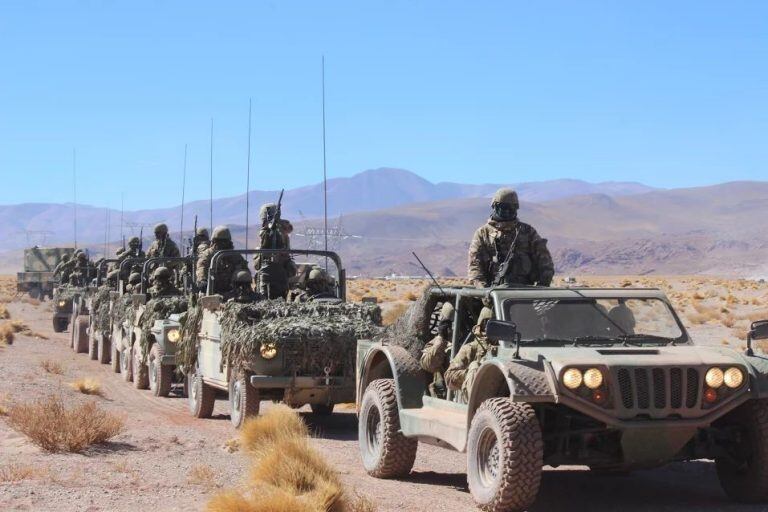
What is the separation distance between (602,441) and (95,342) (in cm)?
1873

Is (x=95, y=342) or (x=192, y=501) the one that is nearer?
(x=192, y=501)

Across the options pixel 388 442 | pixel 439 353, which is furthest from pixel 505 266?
pixel 388 442

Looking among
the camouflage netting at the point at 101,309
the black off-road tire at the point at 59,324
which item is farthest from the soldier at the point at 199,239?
the black off-road tire at the point at 59,324

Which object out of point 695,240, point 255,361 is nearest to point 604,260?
point 695,240

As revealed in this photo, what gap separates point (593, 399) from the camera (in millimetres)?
7496

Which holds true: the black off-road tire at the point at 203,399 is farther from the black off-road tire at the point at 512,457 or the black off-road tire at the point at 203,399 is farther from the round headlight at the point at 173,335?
the black off-road tire at the point at 512,457

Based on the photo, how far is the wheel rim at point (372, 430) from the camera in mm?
10176

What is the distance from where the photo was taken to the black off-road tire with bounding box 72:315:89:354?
26797 millimetres

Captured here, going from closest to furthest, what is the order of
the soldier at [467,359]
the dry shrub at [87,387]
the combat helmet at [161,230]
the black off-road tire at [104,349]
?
1. the soldier at [467,359]
2. the dry shrub at [87,387]
3. the black off-road tire at [104,349]
4. the combat helmet at [161,230]

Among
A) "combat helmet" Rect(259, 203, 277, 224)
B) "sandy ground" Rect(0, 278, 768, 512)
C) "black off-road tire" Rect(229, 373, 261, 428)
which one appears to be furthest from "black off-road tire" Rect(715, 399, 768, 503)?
"combat helmet" Rect(259, 203, 277, 224)

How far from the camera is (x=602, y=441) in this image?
7973mm

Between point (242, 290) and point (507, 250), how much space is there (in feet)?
19.0

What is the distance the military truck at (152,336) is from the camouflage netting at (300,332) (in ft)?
Result: 11.8

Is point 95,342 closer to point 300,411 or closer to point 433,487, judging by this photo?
point 300,411
